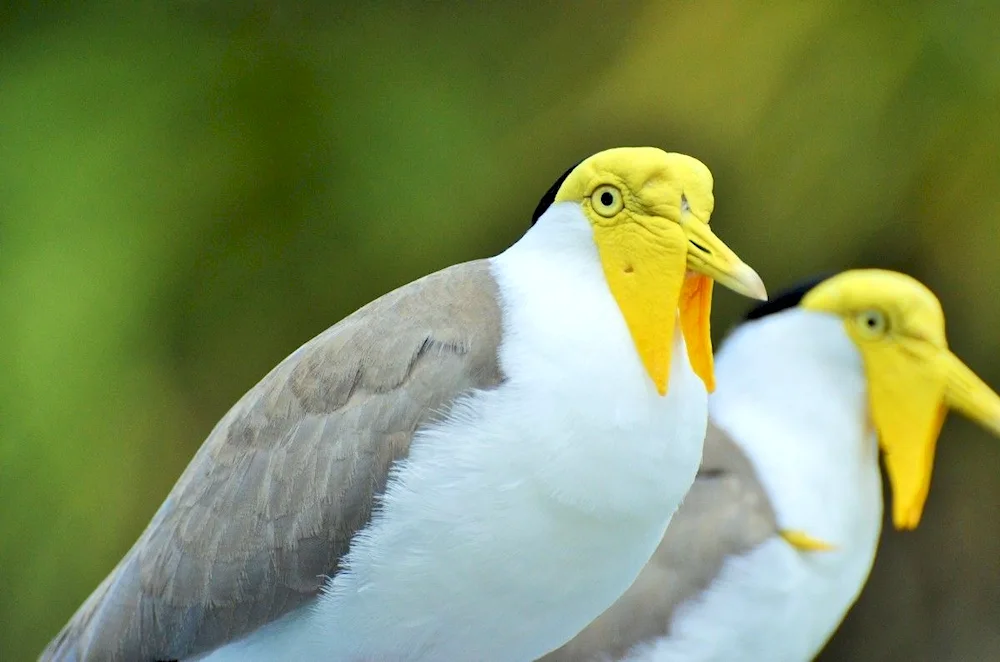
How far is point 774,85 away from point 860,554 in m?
1.02

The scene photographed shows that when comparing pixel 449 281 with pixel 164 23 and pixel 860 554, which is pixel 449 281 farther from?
pixel 164 23

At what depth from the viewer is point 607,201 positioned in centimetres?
100

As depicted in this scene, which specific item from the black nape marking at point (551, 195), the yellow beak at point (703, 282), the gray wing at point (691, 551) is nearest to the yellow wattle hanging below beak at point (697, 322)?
the yellow beak at point (703, 282)

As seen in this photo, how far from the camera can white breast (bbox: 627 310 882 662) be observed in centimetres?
140

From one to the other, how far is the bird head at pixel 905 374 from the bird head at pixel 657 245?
0.58 metres

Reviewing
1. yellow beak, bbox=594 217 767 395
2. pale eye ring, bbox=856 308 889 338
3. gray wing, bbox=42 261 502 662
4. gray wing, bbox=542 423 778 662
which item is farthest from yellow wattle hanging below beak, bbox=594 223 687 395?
pale eye ring, bbox=856 308 889 338

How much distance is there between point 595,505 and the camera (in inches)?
36.9

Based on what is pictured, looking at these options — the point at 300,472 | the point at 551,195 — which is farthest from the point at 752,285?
the point at 300,472

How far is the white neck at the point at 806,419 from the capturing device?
1.51m

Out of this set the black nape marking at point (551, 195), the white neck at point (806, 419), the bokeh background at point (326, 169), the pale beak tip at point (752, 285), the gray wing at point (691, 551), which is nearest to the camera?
the pale beak tip at point (752, 285)

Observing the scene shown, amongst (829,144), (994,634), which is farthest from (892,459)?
(994,634)

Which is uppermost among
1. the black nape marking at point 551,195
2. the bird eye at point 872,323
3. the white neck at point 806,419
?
the bird eye at point 872,323

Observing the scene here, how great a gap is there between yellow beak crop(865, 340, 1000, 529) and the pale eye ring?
0.02 metres

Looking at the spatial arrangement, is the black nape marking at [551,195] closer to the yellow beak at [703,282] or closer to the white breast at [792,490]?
the yellow beak at [703,282]
